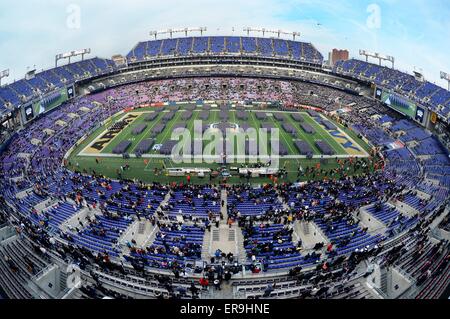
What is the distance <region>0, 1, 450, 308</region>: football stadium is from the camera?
70.5ft

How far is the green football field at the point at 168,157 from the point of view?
139 ft

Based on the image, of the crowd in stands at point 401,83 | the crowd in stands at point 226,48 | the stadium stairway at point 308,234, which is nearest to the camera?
the stadium stairway at point 308,234

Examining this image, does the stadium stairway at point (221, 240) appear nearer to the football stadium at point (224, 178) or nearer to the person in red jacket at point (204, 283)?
the football stadium at point (224, 178)

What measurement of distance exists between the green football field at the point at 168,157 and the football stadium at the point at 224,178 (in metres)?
0.36

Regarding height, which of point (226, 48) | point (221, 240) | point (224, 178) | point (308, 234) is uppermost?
point (226, 48)

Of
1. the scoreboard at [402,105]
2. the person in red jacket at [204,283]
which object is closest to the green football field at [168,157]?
the scoreboard at [402,105]

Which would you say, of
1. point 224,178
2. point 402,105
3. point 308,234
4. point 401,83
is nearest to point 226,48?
point 401,83

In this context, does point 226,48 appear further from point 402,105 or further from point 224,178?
A: point 224,178

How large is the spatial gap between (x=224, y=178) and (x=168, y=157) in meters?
10.2

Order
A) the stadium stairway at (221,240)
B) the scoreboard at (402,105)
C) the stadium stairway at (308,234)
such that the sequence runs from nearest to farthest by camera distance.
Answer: the stadium stairway at (221,240) → the stadium stairway at (308,234) → the scoreboard at (402,105)

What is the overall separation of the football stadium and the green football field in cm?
36

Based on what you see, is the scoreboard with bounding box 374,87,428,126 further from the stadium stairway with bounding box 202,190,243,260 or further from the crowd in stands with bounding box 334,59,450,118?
the stadium stairway with bounding box 202,190,243,260

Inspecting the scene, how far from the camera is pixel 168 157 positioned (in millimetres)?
46656

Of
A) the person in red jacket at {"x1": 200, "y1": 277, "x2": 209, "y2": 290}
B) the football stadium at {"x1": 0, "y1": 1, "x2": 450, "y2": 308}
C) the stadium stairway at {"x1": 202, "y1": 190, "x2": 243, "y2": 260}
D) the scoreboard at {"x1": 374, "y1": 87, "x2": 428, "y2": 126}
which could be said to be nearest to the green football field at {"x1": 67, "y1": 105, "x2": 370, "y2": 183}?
the football stadium at {"x1": 0, "y1": 1, "x2": 450, "y2": 308}
